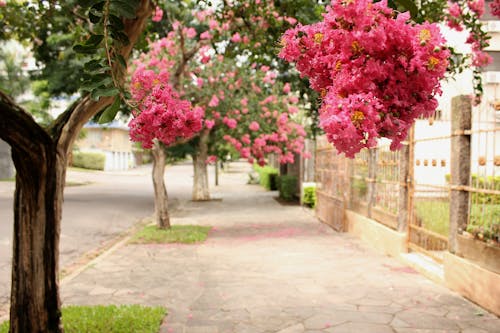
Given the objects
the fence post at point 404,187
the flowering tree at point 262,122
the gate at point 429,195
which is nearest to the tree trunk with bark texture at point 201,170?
the flowering tree at point 262,122

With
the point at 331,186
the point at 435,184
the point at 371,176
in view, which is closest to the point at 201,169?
the point at 331,186

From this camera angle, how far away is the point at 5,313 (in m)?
5.87

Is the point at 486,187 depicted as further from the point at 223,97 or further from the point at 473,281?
the point at 223,97

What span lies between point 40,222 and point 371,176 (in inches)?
295

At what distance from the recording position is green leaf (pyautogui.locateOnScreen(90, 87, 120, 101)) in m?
2.42

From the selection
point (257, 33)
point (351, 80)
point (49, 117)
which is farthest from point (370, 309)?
point (49, 117)

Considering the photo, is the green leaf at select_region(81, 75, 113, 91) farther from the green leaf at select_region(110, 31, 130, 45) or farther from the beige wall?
the beige wall

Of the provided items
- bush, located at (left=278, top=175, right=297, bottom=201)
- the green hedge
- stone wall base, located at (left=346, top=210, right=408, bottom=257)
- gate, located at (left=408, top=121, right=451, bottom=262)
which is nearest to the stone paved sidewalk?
stone wall base, located at (left=346, top=210, right=408, bottom=257)

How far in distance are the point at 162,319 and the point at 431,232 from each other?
4.24 meters

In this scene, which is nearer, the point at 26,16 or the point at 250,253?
the point at 26,16

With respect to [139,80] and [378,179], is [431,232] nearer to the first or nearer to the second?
[378,179]

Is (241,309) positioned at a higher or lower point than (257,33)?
lower

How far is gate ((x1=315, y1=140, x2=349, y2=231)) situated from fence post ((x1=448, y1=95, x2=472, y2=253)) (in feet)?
17.8

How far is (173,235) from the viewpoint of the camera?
11.4 m
